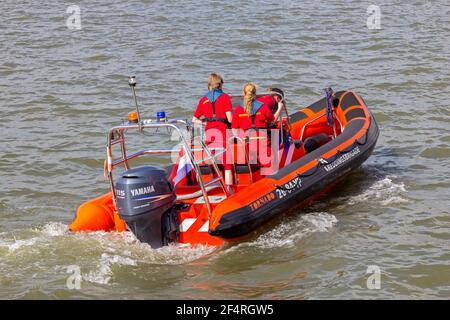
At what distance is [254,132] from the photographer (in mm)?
7777

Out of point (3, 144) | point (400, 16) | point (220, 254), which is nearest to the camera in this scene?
point (220, 254)

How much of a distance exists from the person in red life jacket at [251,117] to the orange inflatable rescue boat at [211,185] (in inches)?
4.1

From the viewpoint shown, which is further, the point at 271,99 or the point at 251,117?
the point at 271,99

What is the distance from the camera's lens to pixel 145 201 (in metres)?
6.70

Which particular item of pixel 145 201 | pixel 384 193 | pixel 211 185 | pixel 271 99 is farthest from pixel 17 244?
pixel 384 193

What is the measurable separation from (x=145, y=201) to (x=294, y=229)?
1.58 m

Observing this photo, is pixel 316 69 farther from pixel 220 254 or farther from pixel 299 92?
pixel 220 254

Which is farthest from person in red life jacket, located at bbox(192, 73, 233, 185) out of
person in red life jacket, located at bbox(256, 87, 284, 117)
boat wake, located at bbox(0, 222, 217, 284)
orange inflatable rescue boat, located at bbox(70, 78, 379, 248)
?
boat wake, located at bbox(0, 222, 217, 284)

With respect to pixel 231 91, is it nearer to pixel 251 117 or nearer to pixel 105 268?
pixel 251 117

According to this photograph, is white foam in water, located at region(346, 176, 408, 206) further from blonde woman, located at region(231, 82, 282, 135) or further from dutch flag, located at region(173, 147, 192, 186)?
dutch flag, located at region(173, 147, 192, 186)

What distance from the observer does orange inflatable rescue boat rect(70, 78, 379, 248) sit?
6746mm
